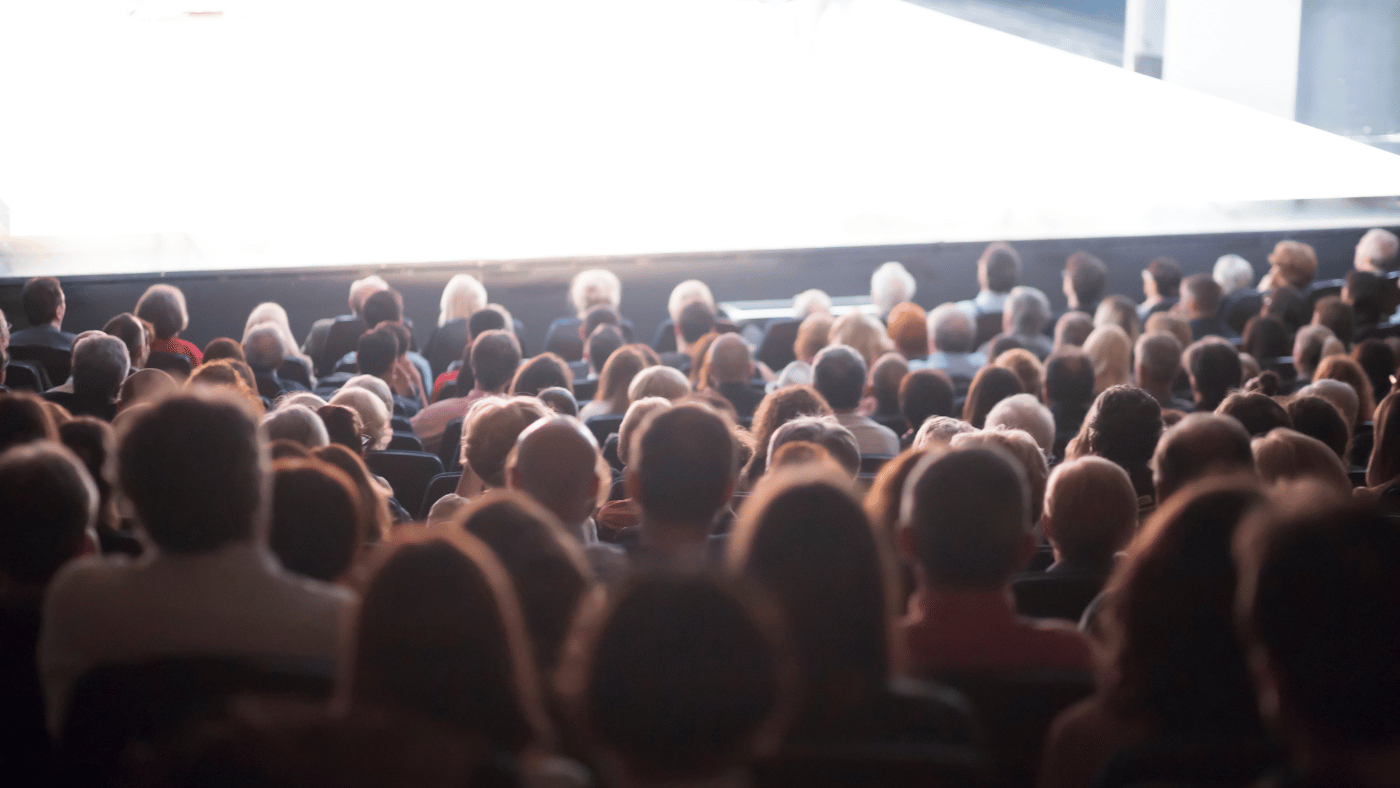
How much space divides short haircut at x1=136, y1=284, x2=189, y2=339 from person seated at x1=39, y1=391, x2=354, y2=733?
4087mm

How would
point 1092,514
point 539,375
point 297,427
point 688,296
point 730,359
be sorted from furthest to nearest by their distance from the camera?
point 688,296
point 730,359
point 539,375
point 297,427
point 1092,514

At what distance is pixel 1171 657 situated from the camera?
4.67 ft

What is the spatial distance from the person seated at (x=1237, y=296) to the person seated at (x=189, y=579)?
6.14m

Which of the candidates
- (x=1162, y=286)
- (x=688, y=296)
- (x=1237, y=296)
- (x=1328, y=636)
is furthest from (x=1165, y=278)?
(x=1328, y=636)

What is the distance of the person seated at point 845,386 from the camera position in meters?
3.88

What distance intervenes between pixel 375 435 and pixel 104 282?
4.94 meters

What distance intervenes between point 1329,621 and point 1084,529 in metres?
1.12

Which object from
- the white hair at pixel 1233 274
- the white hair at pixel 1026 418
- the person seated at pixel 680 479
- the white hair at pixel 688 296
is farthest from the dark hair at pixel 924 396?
the white hair at pixel 1233 274

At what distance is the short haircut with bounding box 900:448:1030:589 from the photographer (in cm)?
172

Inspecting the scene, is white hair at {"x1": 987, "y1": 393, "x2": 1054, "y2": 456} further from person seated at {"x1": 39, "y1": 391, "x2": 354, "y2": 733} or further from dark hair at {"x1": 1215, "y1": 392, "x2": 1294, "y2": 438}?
person seated at {"x1": 39, "y1": 391, "x2": 354, "y2": 733}

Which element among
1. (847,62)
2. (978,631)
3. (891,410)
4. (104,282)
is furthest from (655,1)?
(978,631)

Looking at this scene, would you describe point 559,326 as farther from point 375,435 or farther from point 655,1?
point 655,1

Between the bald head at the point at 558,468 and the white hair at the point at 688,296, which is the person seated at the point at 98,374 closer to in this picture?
the bald head at the point at 558,468

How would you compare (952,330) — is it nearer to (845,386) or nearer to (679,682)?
(845,386)
